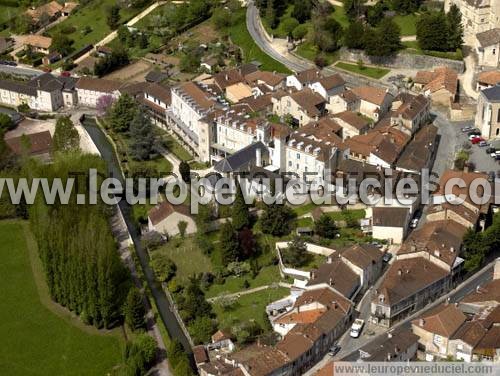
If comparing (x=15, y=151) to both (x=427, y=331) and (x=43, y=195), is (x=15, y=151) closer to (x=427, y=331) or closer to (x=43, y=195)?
(x=43, y=195)

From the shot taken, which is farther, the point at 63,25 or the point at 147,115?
the point at 63,25

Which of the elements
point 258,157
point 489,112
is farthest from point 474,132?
point 258,157

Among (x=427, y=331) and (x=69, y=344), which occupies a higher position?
(x=427, y=331)

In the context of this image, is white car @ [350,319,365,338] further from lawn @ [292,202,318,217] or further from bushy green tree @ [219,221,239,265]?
lawn @ [292,202,318,217]

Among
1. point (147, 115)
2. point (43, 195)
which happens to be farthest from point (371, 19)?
point (43, 195)

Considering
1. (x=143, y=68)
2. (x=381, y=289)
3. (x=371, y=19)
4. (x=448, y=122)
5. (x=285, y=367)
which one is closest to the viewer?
(x=285, y=367)

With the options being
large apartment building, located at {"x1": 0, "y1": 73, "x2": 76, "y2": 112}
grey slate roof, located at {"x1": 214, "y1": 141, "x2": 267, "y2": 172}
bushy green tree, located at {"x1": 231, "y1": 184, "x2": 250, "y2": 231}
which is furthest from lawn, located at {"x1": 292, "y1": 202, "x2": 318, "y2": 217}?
large apartment building, located at {"x1": 0, "y1": 73, "x2": 76, "y2": 112}

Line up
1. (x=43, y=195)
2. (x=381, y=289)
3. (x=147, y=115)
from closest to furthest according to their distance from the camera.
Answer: (x=381, y=289)
(x=43, y=195)
(x=147, y=115)
